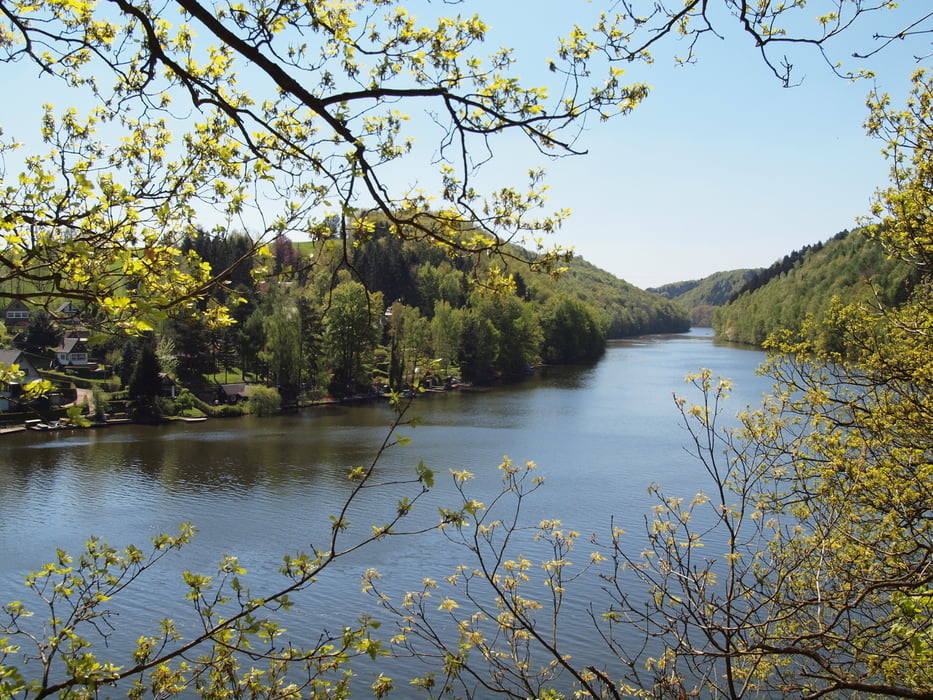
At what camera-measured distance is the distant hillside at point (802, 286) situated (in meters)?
73.8

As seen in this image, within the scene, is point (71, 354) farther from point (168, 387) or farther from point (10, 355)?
point (168, 387)

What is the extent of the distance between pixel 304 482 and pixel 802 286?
280 feet

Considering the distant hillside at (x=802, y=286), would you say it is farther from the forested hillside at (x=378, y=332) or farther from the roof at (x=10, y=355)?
the roof at (x=10, y=355)

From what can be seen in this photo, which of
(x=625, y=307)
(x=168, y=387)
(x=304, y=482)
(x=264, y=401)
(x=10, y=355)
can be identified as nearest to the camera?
(x=304, y=482)

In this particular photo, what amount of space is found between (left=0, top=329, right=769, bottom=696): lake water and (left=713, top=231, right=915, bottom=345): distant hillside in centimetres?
3199

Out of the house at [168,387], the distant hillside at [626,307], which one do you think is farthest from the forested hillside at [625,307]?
the house at [168,387]

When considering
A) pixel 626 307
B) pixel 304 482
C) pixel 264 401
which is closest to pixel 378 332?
pixel 264 401

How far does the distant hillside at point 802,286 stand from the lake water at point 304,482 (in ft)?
105

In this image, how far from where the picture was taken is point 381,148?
3.49 m

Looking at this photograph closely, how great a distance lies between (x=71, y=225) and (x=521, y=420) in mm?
37030

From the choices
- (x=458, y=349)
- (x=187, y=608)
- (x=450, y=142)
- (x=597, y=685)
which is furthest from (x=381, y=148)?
(x=458, y=349)

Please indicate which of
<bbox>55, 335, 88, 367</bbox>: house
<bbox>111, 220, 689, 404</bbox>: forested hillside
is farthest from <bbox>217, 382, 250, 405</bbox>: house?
<bbox>55, 335, 88, 367</bbox>: house

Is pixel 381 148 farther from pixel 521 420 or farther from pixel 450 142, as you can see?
pixel 521 420

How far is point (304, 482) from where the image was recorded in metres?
26.5
